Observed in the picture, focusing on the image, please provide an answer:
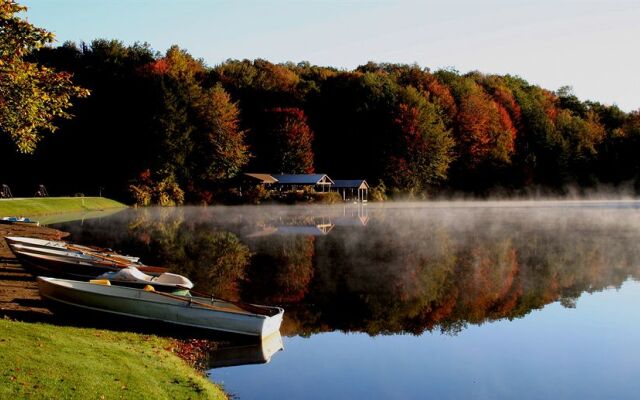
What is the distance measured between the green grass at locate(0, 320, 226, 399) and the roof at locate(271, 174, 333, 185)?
9084 cm

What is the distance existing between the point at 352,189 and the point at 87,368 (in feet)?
330

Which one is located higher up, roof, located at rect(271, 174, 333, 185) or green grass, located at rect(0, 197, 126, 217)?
roof, located at rect(271, 174, 333, 185)

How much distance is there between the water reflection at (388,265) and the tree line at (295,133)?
143 feet

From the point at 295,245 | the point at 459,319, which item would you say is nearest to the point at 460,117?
the point at 295,245

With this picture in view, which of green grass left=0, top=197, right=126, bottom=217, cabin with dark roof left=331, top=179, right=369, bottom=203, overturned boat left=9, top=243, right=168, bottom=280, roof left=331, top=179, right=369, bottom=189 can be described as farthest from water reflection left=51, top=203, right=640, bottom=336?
cabin with dark roof left=331, top=179, right=369, bottom=203

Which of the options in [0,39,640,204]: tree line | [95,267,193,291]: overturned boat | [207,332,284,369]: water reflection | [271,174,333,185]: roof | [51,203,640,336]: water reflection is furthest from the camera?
[271,174,333,185]: roof

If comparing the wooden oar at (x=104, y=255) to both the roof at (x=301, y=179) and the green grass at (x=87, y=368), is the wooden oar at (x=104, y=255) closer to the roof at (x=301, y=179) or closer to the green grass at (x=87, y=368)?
the green grass at (x=87, y=368)

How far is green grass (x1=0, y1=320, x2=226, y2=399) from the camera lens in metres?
12.2

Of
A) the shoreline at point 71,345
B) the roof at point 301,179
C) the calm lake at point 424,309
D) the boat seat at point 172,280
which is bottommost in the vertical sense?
the calm lake at point 424,309

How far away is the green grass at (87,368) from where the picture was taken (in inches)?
479

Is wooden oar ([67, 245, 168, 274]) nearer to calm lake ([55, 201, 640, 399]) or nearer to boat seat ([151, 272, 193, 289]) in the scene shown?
boat seat ([151, 272, 193, 289])

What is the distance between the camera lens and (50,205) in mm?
78750

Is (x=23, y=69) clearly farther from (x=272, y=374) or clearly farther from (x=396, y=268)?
(x=396, y=268)

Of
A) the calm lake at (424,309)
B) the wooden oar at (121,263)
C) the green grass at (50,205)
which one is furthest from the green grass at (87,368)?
the green grass at (50,205)
